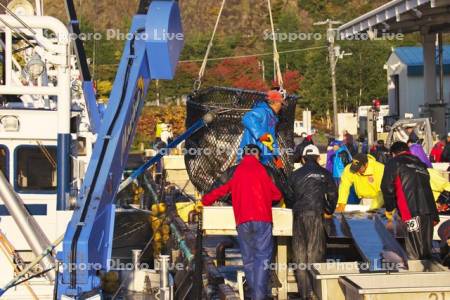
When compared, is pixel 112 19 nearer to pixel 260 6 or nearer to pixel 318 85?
pixel 260 6

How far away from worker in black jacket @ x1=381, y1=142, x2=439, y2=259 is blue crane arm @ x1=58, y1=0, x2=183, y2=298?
2.75 metres

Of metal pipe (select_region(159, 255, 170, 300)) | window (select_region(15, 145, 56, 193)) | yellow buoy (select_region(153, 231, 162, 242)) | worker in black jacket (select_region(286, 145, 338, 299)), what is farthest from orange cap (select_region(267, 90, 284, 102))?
yellow buoy (select_region(153, 231, 162, 242))

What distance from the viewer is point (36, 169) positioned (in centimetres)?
1078

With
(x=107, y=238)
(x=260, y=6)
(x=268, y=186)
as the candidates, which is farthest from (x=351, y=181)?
(x=260, y=6)

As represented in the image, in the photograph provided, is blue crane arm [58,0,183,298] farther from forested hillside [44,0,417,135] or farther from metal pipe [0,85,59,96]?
forested hillside [44,0,417,135]

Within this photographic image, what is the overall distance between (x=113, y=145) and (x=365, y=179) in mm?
4833

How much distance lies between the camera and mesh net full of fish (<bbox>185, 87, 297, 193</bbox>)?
484 inches

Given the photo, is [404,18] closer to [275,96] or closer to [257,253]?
[275,96]

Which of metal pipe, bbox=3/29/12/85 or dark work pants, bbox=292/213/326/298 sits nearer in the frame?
dark work pants, bbox=292/213/326/298

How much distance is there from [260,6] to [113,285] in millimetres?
104574

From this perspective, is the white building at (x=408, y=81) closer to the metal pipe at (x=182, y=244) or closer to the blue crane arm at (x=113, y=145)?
the metal pipe at (x=182, y=244)

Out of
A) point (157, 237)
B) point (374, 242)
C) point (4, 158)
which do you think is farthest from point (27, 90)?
point (157, 237)

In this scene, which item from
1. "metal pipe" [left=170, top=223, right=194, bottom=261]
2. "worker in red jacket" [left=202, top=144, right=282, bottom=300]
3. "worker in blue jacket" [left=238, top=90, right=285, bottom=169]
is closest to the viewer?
"worker in red jacket" [left=202, top=144, right=282, bottom=300]

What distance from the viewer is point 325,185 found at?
9250 mm
